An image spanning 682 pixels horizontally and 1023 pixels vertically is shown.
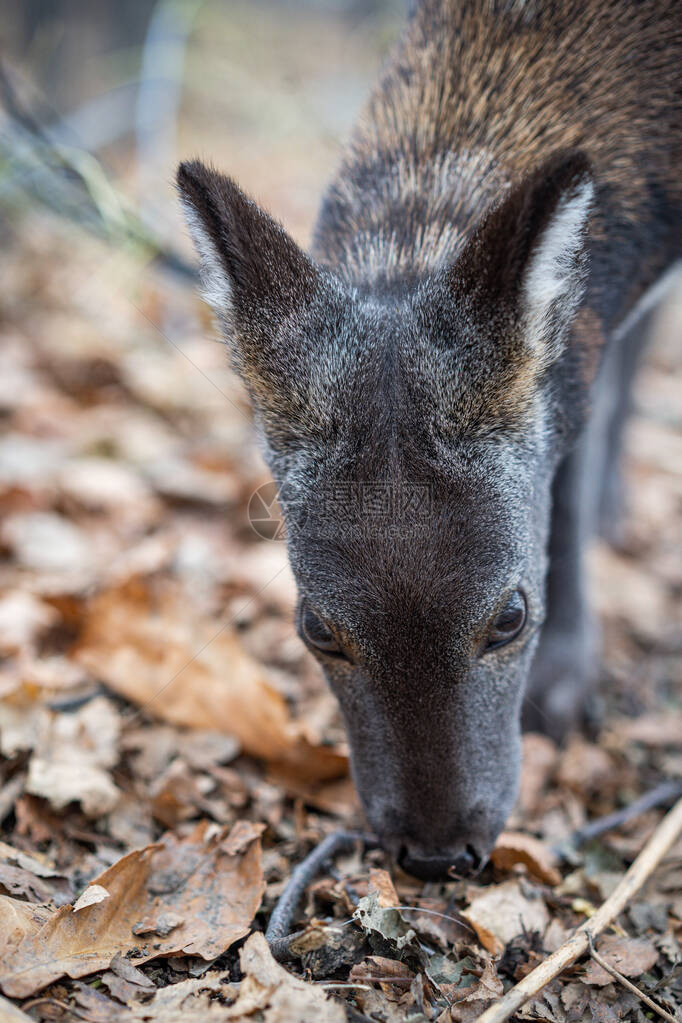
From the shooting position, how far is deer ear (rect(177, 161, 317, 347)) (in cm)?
273

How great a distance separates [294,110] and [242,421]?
343cm

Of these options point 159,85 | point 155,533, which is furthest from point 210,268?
point 159,85

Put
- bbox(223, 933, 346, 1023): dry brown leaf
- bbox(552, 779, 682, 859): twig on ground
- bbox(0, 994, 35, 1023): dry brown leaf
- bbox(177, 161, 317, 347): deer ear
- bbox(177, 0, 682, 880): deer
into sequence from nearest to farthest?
bbox(0, 994, 35, 1023): dry brown leaf
bbox(223, 933, 346, 1023): dry brown leaf
bbox(177, 0, 682, 880): deer
bbox(177, 161, 317, 347): deer ear
bbox(552, 779, 682, 859): twig on ground

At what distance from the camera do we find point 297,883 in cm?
276

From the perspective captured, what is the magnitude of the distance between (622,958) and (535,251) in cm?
202

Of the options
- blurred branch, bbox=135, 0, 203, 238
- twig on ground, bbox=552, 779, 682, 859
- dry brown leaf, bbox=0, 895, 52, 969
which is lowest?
twig on ground, bbox=552, 779, 682, 859

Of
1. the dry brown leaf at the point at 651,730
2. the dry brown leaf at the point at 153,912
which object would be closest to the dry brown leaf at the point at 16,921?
the dry brown leaf at the point at 153,912

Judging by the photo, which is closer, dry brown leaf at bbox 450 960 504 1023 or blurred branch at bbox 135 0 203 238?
dry brown leaf at bbox 450 960 504 1023

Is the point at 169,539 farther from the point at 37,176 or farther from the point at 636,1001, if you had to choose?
the point at 636,1001

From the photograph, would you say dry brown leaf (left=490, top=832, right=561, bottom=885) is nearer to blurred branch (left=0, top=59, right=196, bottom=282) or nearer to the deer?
the deer

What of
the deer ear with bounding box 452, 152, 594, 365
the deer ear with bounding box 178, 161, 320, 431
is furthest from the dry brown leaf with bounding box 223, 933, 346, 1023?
the deer ear with bounding box 452, 152, 594, 365

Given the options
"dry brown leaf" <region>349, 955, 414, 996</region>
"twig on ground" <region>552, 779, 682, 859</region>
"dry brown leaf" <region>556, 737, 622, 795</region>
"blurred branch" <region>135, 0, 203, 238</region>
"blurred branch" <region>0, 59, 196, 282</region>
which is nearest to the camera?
"dry brown leaf" <region>349, 955, 414, 996</region>

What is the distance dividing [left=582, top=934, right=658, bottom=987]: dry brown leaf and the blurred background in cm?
75

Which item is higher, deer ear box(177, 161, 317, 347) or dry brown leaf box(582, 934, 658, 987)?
deer ear box(177, 161, 317, 347)
